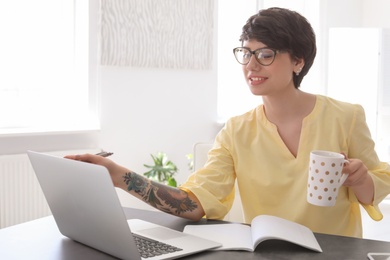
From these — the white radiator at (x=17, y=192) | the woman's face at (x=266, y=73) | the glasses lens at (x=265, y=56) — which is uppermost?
the glasses lens at (x=265, y=56)

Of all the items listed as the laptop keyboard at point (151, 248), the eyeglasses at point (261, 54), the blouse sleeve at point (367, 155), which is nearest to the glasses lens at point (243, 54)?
the eyeglasses at point (261, 54)

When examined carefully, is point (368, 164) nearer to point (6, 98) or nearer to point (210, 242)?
point (210, 242)

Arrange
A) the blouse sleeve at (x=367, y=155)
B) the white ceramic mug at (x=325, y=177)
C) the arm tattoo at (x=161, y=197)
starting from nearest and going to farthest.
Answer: the white ceramic mug at (x=325, y=177) → the arm tattoo at (x=161, y=197) → the blouse sleeve at (x=367, y=155)

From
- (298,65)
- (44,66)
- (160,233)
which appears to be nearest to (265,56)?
(298,65)

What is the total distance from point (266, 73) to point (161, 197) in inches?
18.2

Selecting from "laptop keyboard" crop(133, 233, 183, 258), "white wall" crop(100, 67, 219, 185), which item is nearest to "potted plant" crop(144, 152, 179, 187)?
"white wall" crop(100, 67, 219, 185)

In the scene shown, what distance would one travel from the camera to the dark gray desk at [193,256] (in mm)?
1277

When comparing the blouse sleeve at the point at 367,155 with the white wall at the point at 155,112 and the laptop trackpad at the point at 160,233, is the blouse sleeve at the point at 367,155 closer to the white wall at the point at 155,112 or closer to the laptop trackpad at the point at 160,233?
the laptop trackpad at the point at 160,233

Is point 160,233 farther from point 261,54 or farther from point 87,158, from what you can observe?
point 261,54

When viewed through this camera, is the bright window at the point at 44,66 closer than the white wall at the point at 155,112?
Yes

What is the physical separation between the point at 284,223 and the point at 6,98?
2.70 meters

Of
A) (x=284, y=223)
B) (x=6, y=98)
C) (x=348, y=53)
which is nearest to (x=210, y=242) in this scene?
(x=284, y=223)

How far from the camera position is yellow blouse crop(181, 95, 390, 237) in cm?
174

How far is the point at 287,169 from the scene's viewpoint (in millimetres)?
1761
